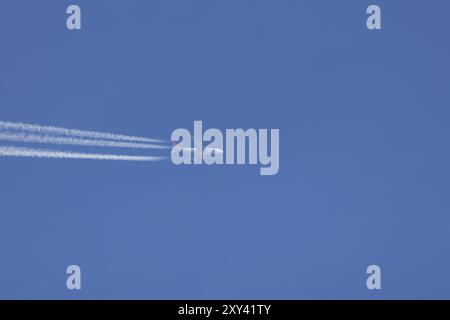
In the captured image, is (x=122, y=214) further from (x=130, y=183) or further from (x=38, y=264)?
(x=38, y=264)

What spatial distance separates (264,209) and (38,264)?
0.89 m

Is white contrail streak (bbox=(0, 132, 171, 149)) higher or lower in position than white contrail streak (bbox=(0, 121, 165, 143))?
lower

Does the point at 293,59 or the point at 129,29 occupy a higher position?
the point at 129,29

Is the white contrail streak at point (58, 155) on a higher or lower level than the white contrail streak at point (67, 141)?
lower

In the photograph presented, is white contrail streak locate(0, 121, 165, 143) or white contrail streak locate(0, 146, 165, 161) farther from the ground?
white contrail streak locate(0, 121, 165, 143)

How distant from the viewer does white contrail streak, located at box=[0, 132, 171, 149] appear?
1767 millimetres

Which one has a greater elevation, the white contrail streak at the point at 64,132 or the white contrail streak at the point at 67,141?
the white contrail streak at the point at 64,132

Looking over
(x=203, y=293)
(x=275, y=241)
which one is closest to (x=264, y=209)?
(x=275, y=241)

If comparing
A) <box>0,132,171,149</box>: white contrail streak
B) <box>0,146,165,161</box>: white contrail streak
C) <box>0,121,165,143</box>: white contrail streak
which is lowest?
<box>0,146,165,161</box>: white contrail streak

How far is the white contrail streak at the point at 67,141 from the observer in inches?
69.6

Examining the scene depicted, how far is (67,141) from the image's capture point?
1774mm

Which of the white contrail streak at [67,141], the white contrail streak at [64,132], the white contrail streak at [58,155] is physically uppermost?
the white contrail streak at [64,132]

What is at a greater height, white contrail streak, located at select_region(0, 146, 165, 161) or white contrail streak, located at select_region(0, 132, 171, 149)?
white contrail streak, located at select_region(0, 132, 171, 149)
